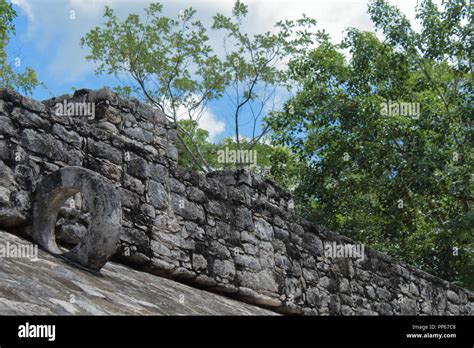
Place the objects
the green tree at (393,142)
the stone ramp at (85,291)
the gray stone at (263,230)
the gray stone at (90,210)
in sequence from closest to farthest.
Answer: the stone ramp at (85,291) → the gray stone at (90,210) → the gray stone at (263,230) → the green tree at (393,142)

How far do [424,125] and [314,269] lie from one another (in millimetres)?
7859

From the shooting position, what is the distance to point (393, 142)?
599 inches

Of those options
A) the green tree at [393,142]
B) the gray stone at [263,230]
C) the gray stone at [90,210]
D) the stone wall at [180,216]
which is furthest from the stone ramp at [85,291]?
the green tree at [393,142]

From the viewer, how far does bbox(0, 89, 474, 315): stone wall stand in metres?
5.01

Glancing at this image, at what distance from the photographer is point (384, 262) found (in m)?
8.96

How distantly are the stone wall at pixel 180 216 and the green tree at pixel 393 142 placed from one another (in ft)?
18.5

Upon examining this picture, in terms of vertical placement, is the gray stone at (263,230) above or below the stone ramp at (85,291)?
above

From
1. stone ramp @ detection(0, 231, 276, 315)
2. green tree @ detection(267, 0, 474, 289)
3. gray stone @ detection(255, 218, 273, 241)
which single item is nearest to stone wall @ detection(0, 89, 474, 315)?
gray stone @ detection(255, 218, 273, 241)

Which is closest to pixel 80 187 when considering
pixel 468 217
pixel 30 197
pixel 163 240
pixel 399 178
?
pixel 30 197

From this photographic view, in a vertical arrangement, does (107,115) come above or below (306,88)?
below

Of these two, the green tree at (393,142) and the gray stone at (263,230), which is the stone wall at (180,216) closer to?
the gray stone at (263,230)

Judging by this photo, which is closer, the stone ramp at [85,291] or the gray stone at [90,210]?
the stone ramp at [85,291]

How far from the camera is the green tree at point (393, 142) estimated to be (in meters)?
14.1

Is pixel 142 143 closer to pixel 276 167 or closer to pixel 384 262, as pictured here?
pixel 384 262
